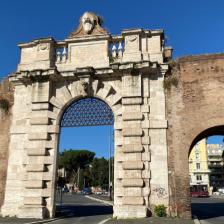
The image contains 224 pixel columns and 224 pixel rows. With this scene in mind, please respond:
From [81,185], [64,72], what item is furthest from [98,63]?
[81,185]

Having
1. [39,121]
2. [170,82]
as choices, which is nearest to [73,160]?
[39,121]

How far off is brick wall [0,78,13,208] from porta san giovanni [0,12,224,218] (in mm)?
48

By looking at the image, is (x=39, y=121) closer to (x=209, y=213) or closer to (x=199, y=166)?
(x=209, y=213)

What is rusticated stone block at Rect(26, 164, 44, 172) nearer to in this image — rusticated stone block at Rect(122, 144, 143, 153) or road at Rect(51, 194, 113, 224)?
road at Rect(51, 194, 113, 224)

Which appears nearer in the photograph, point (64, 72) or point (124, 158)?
point (124, 158)

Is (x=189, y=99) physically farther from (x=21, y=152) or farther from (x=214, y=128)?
(x=21, y=152)

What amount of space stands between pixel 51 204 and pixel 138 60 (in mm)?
7338

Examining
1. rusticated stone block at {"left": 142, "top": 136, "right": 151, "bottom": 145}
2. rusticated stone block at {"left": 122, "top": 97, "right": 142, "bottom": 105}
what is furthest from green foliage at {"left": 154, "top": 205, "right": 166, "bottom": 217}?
rusticated stone block at {"left": 122, "top": 97, "right": 142, "bottom": 105}

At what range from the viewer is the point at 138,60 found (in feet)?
50.4

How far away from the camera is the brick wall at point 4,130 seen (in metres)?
15.7

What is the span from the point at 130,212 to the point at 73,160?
5394 centimetres

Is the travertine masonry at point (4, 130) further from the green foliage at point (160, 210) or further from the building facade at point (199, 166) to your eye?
the building facade at point (199, 166)

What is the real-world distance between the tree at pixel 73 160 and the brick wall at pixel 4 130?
49994mm

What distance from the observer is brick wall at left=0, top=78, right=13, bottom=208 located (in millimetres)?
15665
